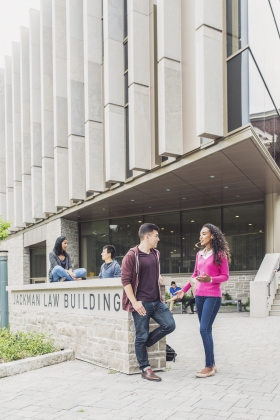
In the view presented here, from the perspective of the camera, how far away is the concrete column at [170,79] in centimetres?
1408

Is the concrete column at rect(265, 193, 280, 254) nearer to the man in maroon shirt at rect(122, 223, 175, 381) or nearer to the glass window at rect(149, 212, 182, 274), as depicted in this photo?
the glass window at rect(149, 212, 182, 274)

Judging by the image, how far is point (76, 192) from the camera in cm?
2048

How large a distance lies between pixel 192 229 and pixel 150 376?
1703cm

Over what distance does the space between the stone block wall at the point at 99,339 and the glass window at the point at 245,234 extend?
13.0 meters

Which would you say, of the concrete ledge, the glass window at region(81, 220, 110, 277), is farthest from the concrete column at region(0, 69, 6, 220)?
the concrete ledge

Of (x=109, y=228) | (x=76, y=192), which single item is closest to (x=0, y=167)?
(x=109, y=228)

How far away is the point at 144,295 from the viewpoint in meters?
6.16

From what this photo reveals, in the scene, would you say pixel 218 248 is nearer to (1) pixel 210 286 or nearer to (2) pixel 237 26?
(1) pixel 210 286

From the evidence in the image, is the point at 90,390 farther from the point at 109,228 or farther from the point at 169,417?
the point at 109,228

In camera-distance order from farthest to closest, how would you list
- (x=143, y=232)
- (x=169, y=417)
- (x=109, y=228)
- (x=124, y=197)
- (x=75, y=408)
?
(x=109, y=228), (x=124, y=197), (x=143, y=232), (x=75, y=408), (x=169, y=417)

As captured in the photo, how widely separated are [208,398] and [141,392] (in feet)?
2.70

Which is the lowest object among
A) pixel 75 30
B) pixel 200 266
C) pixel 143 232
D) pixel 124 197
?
pixel 200 266

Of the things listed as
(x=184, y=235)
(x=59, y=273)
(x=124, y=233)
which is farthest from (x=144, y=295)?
(x=124, y=233)

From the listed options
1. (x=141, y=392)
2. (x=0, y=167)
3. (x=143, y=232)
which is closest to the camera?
(x=141, y=392)
